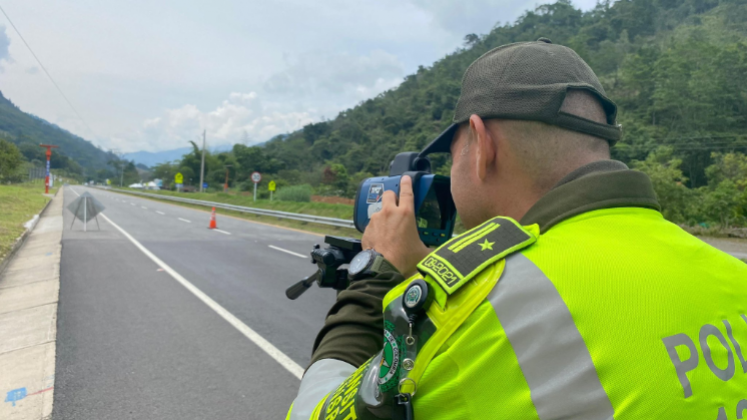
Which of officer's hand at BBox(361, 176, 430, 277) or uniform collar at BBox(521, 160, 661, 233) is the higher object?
uniform collar at BBox(521, 160, 661, 233)

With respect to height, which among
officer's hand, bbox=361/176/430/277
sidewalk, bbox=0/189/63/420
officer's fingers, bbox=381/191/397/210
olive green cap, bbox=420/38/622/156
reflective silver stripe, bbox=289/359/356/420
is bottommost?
sidewalk, bbox=0/189/63/420

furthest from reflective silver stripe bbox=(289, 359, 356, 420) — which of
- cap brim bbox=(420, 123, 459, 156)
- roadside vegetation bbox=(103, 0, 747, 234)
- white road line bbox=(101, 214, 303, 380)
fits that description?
roadside vegetation bbox=(103, 0, 747, 234)

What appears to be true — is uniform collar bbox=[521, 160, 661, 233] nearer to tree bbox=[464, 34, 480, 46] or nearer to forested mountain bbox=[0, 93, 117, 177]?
forested mountain bbox=[0, 93, 117, 177]

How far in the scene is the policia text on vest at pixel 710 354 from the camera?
2.59ft

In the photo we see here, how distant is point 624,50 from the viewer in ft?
224

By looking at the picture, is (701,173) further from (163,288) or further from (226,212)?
(163,288)

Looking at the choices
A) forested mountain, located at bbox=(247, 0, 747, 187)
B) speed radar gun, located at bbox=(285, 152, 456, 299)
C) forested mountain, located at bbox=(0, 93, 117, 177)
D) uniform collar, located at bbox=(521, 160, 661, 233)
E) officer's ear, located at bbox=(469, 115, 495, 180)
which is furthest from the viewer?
forested mountain, located at bbox=(0, 93, 117, 177)

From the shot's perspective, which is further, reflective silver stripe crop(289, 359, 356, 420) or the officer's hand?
the officer's hand

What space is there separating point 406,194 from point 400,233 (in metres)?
0.11

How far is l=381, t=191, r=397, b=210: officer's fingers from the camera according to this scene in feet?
4.37

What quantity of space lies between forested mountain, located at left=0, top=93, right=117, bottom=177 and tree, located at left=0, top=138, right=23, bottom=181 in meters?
12.7

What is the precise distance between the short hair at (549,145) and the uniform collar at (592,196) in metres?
0.05

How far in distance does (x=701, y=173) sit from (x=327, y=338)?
39.6 metres

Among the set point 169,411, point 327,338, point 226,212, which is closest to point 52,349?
point 169,411
